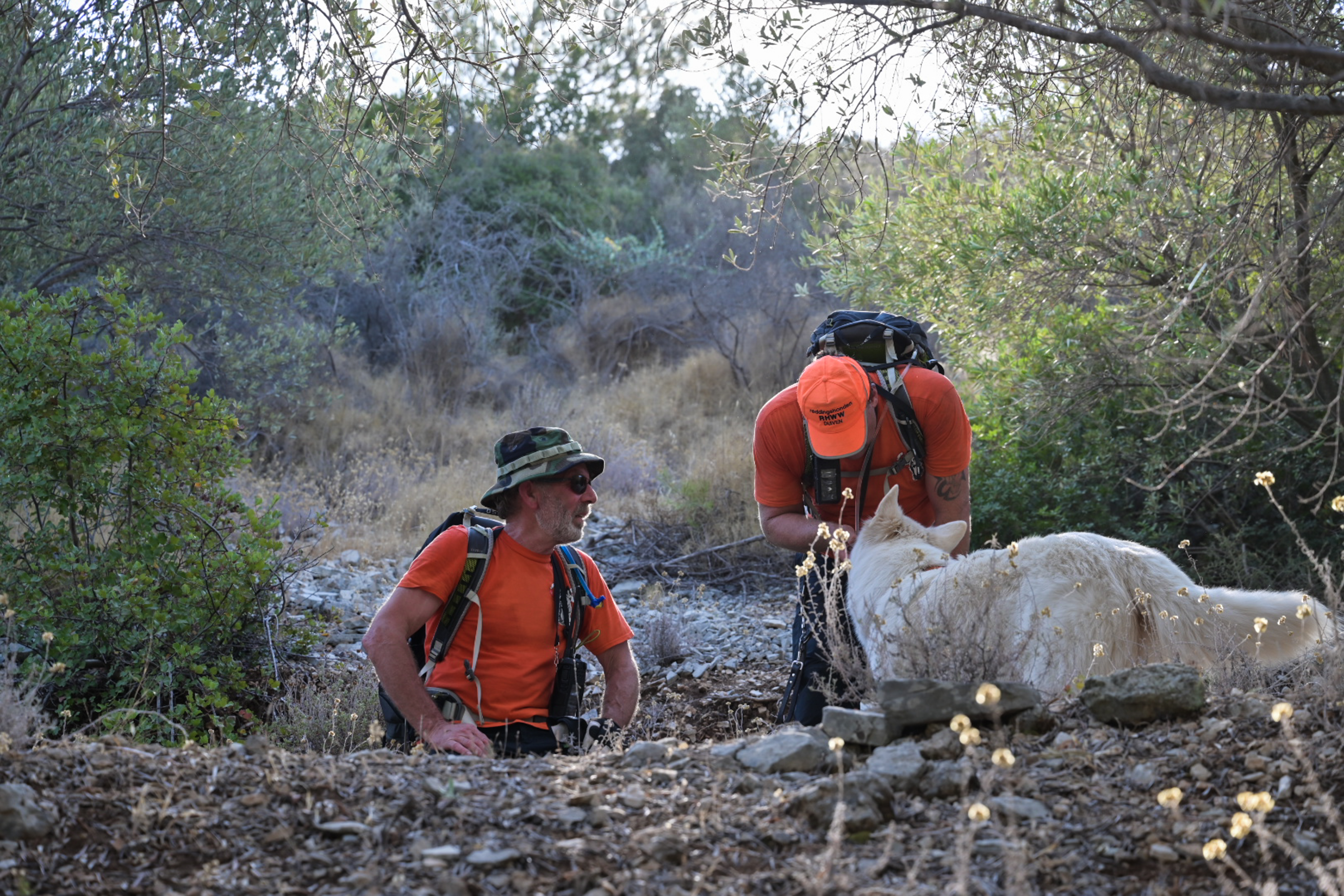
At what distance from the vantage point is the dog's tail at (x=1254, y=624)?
379 centimetres

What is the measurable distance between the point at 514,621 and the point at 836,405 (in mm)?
1574

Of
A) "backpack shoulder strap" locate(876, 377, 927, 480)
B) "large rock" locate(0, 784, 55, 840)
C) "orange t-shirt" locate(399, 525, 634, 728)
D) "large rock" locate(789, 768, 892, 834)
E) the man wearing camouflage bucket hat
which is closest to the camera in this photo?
"large rock" locate(0, 784, 55, 840)

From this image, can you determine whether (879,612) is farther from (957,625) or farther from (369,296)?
(369,296)

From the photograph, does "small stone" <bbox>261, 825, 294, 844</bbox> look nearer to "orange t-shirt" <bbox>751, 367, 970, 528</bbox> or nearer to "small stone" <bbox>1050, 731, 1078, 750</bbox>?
"small stone" <bbox>1050, 731, 1078, 750</bbox>

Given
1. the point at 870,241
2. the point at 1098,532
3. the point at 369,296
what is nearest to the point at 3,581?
the point at 870,241

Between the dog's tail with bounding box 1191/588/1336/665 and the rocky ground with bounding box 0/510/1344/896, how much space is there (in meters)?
0.63

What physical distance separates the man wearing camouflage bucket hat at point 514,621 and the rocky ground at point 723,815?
944 millimetres

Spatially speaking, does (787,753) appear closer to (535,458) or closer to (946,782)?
(946,782)

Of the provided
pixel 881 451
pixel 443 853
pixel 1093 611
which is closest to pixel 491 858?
pixel 443 853

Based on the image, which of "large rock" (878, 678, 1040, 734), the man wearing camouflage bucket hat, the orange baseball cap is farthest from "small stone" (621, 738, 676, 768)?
the orange baseball cap

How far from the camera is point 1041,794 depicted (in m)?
2.77

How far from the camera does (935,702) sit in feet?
10.3

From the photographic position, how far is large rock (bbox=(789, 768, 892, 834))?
2.61m

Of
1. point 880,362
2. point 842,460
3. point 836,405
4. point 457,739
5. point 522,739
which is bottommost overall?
point 522,739
